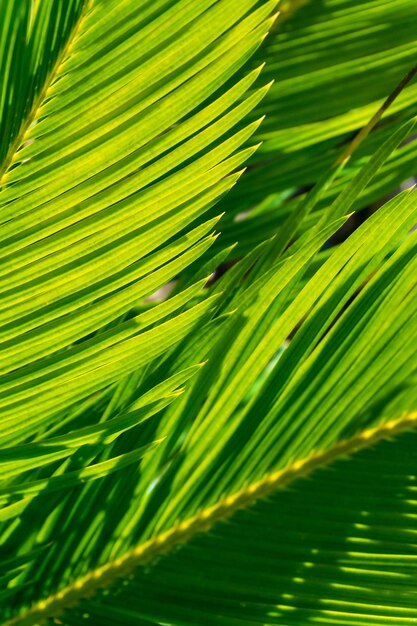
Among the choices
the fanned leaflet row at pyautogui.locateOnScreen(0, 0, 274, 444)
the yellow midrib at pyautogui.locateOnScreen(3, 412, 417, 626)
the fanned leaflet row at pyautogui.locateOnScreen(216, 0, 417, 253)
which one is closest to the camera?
the fanned leaflet row at pyautogui.locateOnScreen(0, 0, 274, 444)

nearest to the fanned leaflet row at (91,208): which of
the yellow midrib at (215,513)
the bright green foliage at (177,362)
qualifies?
the bright green foliage at (177,362)

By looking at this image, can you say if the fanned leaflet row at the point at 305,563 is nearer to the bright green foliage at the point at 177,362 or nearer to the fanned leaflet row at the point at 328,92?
the bright green foliage at the point at 177,362

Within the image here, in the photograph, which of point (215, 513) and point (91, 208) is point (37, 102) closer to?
point (91, 208)

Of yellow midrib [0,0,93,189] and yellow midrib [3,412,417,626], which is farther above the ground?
yellow midrib [0,0,93,189]

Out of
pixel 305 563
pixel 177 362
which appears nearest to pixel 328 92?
pixel 177 362

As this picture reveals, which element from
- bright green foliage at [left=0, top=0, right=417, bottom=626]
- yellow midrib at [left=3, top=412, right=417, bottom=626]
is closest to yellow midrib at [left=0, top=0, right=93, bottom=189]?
bright green foliage at [left=0, top=0, right=417, bottom=626]

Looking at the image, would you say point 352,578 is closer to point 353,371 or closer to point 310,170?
point 353,371

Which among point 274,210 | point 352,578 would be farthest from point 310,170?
point 352,578

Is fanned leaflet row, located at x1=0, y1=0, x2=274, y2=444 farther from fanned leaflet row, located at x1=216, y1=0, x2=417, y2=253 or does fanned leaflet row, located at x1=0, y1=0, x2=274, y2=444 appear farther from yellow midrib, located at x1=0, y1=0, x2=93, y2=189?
fanned leaflet row, located at x1=216, y1=0, x2=417, y2=253
